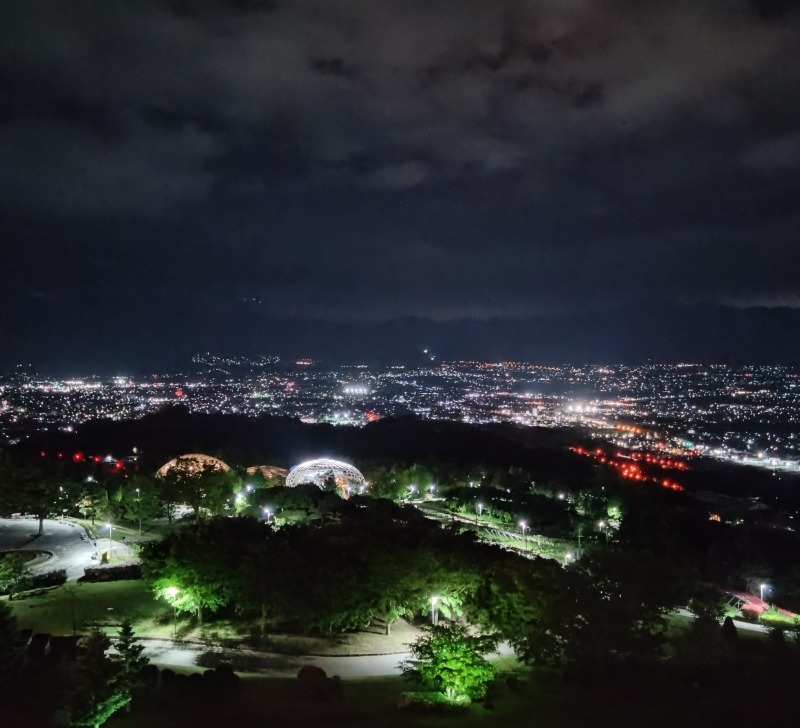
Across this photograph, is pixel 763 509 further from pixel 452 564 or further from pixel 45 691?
pixel 45 691

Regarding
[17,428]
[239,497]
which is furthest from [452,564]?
[17,428]

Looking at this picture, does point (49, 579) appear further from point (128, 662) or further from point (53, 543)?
point (128, 662)

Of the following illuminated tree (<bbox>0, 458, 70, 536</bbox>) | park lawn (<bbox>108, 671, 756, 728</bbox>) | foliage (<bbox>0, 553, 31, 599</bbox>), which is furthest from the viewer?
illuminated tree (<bbox>0, 458, 70, 536</bbox>)

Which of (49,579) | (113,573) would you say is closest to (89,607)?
(49,579)

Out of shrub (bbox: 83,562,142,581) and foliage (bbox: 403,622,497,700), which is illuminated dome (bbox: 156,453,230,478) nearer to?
shrub (bbox: 83,562,142,581)

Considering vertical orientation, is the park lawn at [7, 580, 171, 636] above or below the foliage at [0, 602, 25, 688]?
below

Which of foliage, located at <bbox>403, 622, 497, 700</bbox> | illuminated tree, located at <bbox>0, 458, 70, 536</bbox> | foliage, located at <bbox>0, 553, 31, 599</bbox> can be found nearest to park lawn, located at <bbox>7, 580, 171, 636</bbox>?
foliage, located at <bbox>0, 553, 31, 599</bbox>

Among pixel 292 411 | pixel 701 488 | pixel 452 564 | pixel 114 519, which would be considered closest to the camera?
pixel 452 564
